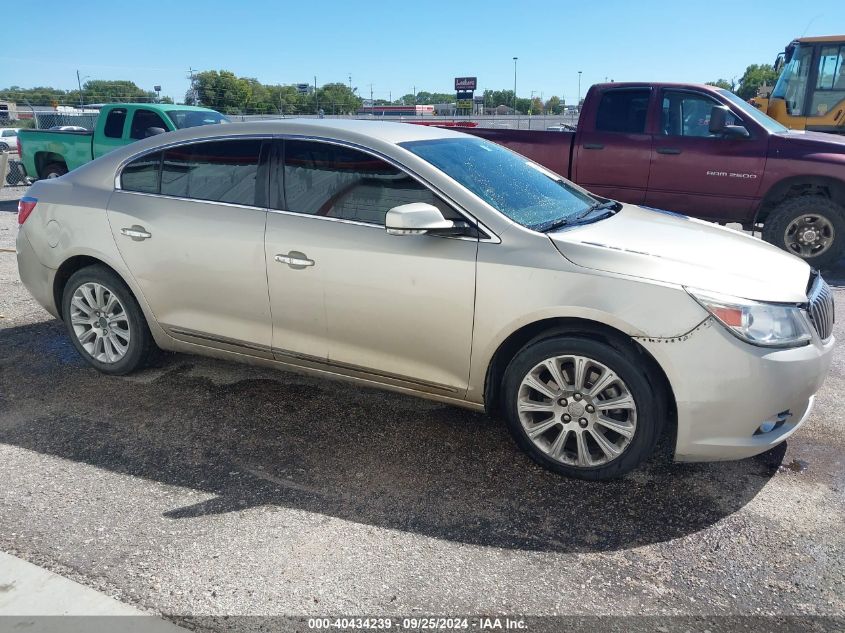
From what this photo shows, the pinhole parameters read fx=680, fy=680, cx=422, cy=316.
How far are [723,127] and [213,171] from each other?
19.5 feet

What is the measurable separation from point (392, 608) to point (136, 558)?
105cm

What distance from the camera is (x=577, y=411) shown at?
10.5 ft

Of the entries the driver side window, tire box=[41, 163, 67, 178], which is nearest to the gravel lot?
the driver side window

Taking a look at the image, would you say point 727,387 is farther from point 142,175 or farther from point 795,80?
point 795,80

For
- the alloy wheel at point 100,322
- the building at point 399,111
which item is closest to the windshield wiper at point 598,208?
the alloy wheel at point 100,322

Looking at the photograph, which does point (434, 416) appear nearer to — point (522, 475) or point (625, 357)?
point (522, 475)

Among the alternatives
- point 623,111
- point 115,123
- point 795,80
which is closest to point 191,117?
point 115,123

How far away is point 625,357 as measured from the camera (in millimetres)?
3053

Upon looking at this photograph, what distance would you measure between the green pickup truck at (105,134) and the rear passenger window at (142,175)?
6701mm

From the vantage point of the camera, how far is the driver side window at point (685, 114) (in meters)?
7.90

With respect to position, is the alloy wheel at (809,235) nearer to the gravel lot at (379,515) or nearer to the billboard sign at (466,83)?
the gravel lot at (379,515)

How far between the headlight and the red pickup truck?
5.29 meters

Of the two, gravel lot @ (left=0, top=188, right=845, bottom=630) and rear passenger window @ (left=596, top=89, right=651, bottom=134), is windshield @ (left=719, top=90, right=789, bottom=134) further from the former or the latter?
gravel lot @ (left=0, top=188, right=845, bottom=630)

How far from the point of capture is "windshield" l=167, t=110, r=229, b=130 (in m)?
11.3
